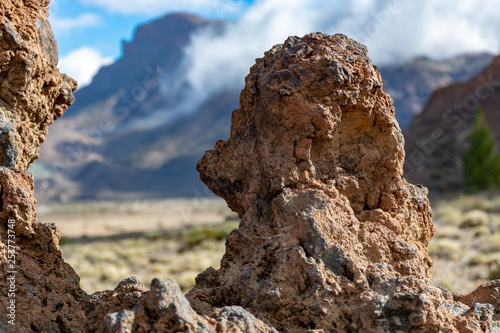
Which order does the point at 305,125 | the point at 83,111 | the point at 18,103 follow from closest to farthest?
the point at 305,125 → the point at 18,103 → the point at 83,111

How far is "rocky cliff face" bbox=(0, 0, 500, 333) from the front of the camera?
11.3 feet

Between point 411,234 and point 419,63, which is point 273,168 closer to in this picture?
point 411,234

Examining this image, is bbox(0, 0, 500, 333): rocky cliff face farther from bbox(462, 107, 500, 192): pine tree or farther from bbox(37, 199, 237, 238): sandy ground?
bbox(462, 107, 500, 192): pine tree

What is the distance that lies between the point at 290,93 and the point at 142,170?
136890mm

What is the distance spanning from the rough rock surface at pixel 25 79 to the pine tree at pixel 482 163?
31610 mm

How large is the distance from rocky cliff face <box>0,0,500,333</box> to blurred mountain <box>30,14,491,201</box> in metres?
110

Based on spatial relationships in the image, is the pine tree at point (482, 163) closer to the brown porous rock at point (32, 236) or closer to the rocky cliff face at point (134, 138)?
the brown porous rock at point (32, 236)

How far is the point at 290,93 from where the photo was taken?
4250mm

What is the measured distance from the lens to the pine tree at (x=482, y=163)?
32.2 metres

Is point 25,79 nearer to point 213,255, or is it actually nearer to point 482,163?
point 213,255

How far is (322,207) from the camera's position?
3951mm

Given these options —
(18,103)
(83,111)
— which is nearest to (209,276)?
(18,103)

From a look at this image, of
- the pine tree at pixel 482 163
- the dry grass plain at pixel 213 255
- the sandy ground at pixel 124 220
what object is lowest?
the dry grass plain at pixel 213 255

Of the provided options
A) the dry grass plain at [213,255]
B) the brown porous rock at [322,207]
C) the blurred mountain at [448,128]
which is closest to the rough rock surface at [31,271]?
the brown porous rock at [322,207]
